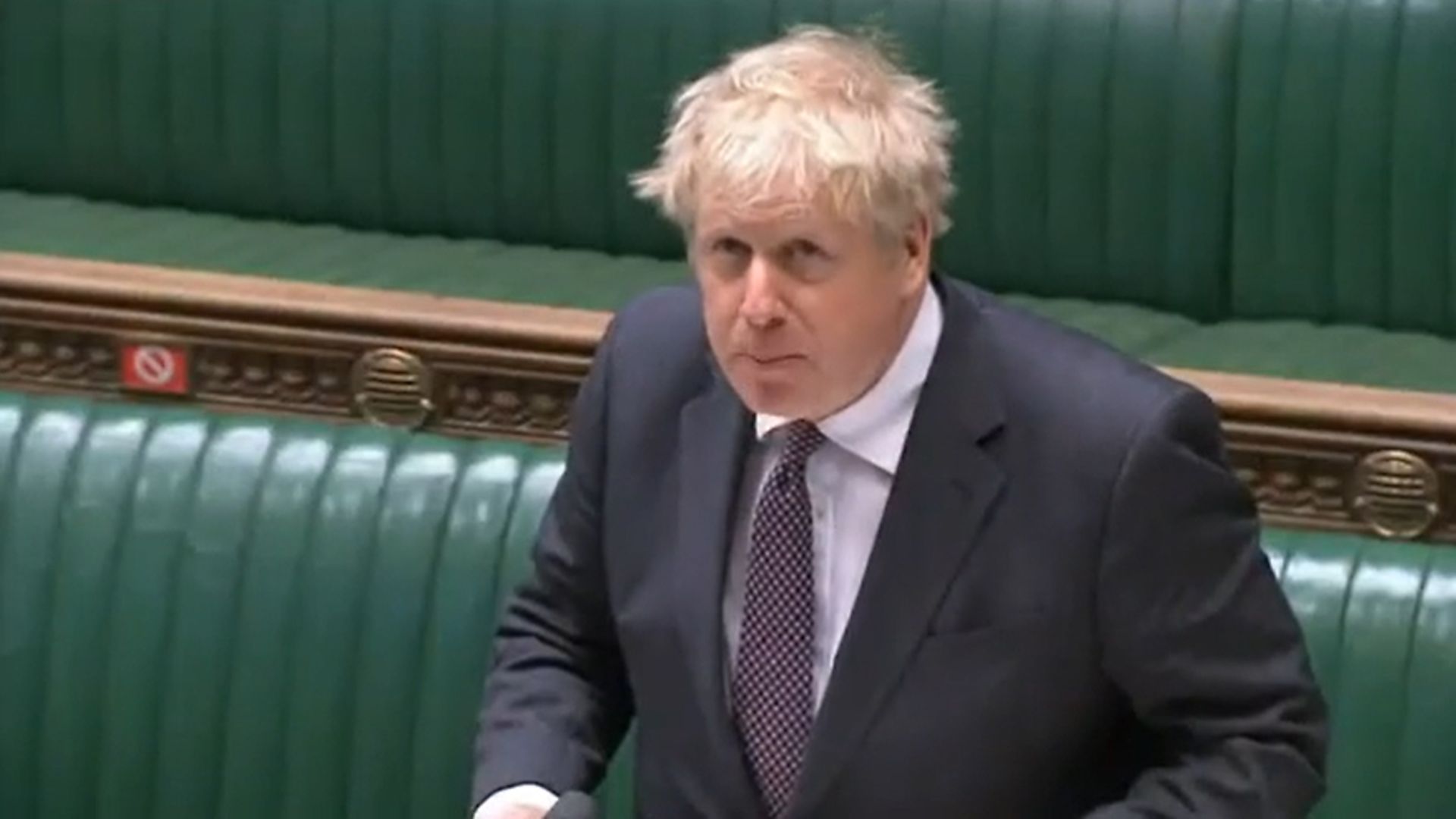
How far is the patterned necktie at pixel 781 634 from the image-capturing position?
181cm

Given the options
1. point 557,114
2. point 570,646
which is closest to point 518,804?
point 570,646

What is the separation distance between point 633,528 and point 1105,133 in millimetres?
1481

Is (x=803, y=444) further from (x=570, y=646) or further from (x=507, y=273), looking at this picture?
(x=507, y=273)

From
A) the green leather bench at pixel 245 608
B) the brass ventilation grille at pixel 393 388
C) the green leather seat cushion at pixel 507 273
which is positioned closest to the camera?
the green leather bench at pixel 245 608

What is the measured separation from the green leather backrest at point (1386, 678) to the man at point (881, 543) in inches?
22.8

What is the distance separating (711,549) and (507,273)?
1.55 meters

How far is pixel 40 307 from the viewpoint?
2.80m

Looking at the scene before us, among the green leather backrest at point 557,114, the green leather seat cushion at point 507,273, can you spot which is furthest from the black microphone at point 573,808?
the green leather backrest at point 557,114

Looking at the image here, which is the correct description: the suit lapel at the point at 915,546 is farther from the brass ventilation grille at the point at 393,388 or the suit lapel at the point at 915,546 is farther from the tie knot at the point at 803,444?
the brass ventilation grille at the point at 393,388

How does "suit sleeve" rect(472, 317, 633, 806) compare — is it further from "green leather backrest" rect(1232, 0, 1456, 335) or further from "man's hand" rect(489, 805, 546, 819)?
"green leather backrest" rect(1232, 0, 1456, 335)

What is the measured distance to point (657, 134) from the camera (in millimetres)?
3396

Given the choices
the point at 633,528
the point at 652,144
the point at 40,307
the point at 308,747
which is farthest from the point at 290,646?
the point at 652,144

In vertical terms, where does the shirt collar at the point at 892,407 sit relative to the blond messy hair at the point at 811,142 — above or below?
below

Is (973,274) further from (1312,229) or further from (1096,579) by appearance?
(1096,579)
